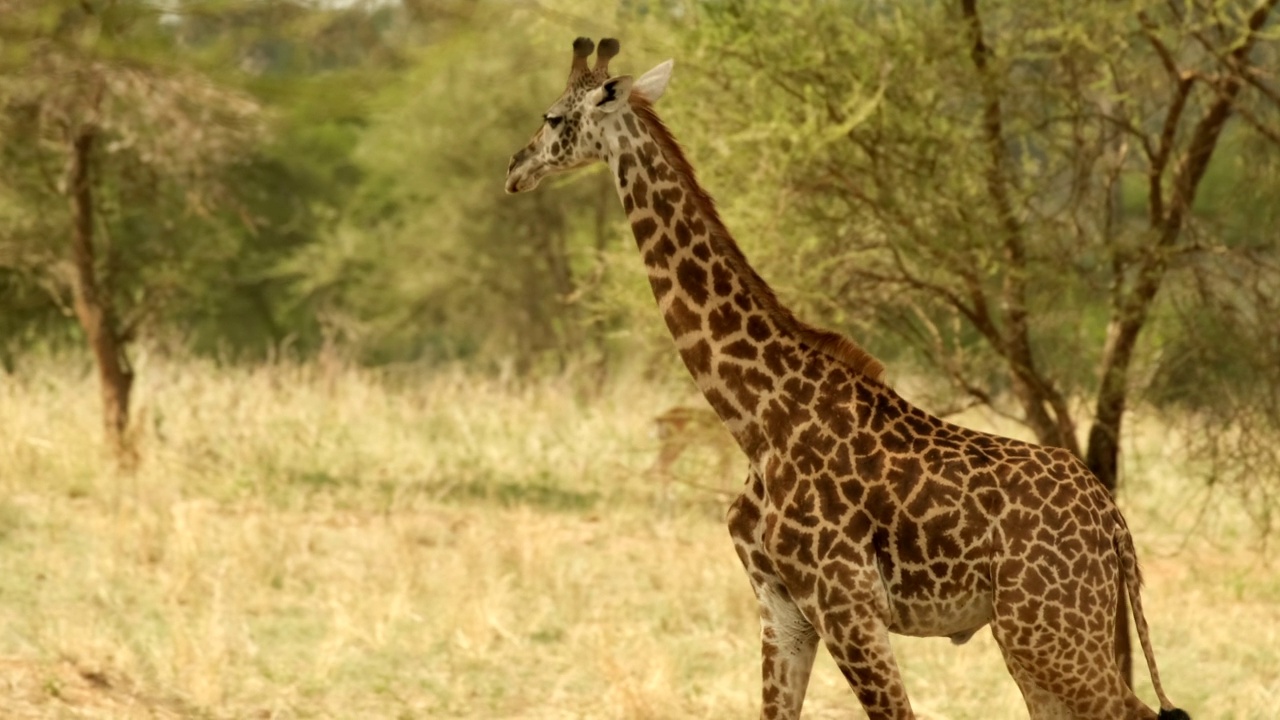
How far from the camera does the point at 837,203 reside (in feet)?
30.8

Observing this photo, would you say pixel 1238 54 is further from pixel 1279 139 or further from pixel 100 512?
pixel 100 512

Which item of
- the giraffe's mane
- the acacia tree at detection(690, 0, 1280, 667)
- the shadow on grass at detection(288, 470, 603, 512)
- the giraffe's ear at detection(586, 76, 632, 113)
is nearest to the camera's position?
the giraffe's ear at detection(586, 76, 632, 113)

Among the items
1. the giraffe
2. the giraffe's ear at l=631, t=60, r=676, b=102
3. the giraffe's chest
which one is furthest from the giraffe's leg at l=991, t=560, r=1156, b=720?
the giraffe's ear at l=631, t=60, r=676, b=102

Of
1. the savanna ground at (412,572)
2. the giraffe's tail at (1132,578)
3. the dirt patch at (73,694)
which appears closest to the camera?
the giraffe's tail at (1132,578)

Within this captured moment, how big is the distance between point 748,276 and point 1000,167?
11.5 ft

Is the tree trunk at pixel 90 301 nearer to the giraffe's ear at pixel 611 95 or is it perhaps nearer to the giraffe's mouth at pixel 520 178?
the giraffe's mouth at pixel 520 178

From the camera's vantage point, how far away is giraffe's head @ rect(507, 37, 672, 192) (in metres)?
5.47

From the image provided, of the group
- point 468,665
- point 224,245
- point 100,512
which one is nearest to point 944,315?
point 468,665

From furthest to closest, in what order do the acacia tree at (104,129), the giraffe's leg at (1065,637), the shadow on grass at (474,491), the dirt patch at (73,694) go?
1. the shadow on grass at (474,491)
2. the acacia tree at (104,129)
3. the dirt patch at (73,694)
4. the giraffe's leg at (1065,637)

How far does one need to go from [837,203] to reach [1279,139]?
220 cm

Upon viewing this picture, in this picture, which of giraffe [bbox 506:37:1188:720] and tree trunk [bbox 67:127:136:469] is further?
tree trunk [bbox 67:127:136:469]

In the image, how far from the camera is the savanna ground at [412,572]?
8.87 metres

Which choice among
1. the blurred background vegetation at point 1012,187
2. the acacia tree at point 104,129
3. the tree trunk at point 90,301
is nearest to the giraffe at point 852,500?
the blurred background vegetation at point 1012,187

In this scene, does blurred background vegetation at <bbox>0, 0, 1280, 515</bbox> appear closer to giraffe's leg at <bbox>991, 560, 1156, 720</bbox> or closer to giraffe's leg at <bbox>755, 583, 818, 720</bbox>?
giraffe's leg at <bbox>755, 583, 818, 720</bbox>
